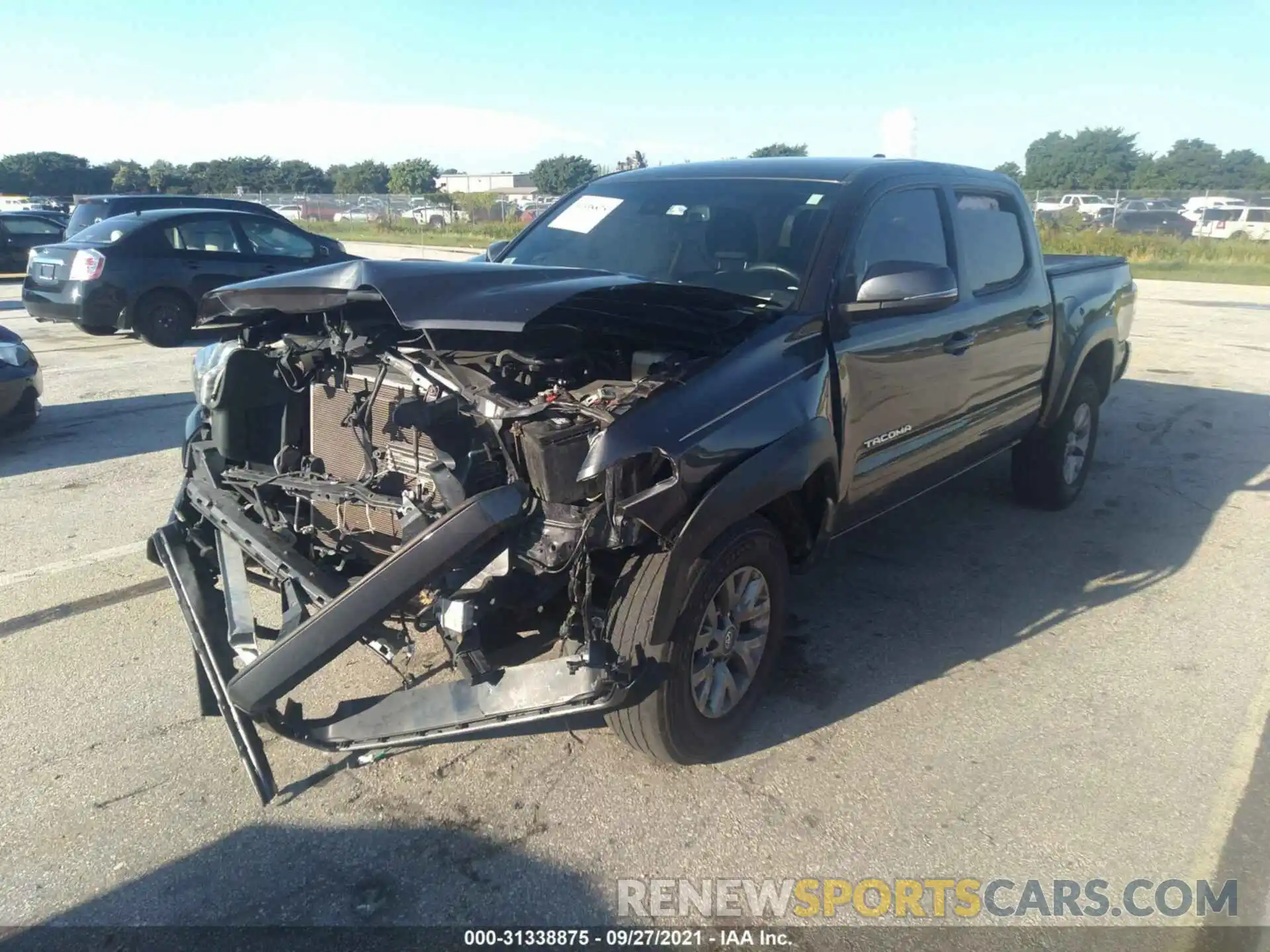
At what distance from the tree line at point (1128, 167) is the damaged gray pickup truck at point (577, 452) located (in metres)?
61.0

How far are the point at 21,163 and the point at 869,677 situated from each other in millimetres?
80137

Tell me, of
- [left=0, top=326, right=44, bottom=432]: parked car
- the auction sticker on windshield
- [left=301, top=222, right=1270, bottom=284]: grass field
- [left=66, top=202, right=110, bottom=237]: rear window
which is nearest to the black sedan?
[left=66, top=202, right=110, bottom=237]: rear window

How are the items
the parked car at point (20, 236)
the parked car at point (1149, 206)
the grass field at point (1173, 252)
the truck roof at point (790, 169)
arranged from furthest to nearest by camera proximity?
the parked car at point (1149, 206), the grass field at point (1173, 252), the parked car at point (20, 236), the truck roof at point (790, 169)

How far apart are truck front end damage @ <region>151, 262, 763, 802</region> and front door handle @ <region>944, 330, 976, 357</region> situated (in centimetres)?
123

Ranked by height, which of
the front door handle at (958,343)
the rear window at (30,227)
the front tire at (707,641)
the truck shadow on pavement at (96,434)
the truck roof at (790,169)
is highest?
the truck roof at (790,169)

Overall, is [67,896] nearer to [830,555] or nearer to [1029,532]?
[830,555]

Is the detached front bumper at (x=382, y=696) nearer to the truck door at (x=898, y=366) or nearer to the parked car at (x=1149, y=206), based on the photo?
the truck door at (x=898, y=366)

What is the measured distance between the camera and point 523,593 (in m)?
2.87

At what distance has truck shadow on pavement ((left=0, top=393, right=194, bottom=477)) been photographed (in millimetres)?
6711

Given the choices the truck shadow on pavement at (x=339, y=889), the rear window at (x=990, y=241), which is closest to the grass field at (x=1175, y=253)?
the rear window at (x=990, y=241)

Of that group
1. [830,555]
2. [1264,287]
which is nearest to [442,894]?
[830,555]

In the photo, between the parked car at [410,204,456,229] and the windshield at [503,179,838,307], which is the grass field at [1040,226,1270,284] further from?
the parked car at [410,204,456,229]

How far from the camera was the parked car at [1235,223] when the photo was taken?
99.6ft
